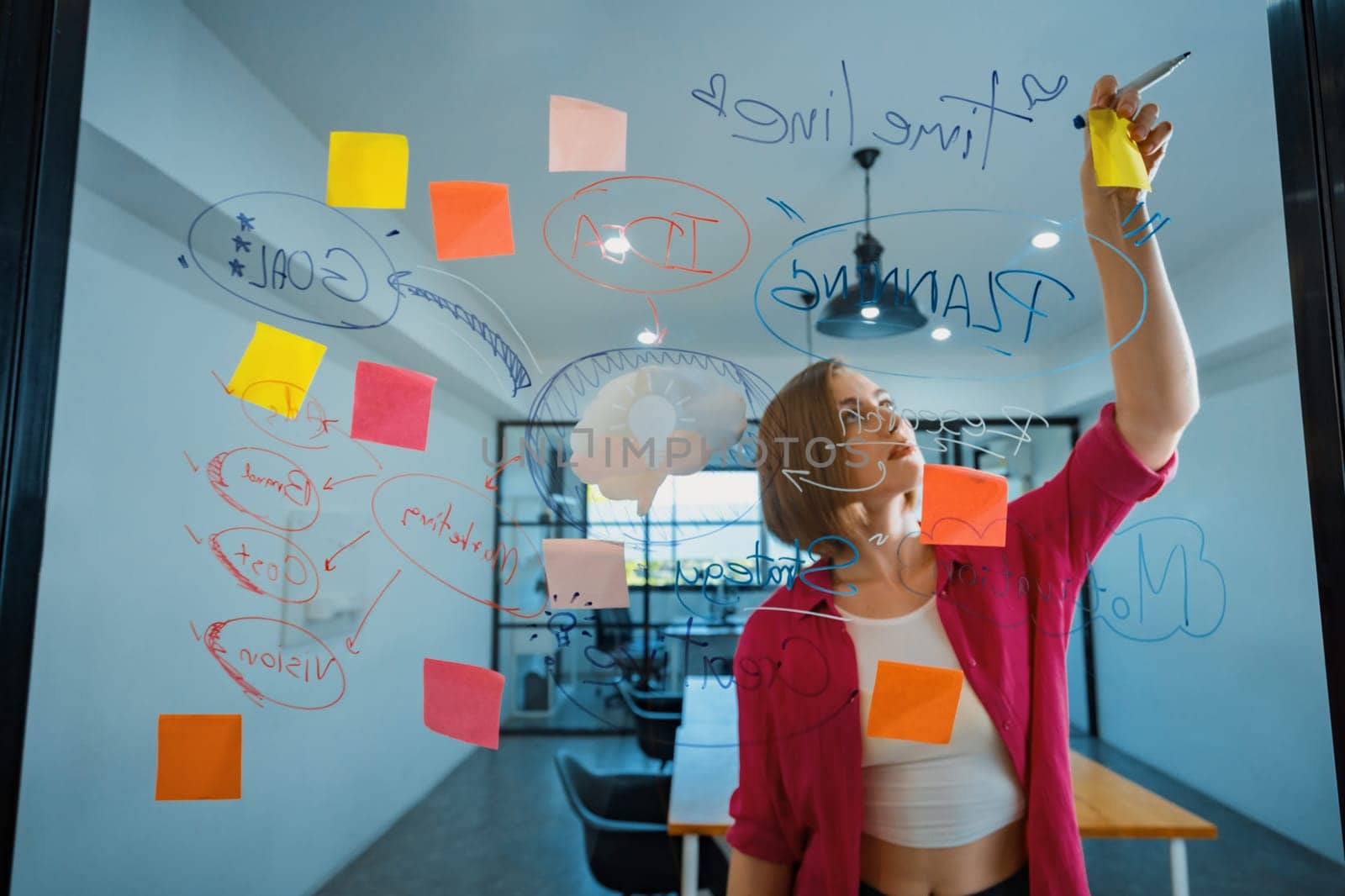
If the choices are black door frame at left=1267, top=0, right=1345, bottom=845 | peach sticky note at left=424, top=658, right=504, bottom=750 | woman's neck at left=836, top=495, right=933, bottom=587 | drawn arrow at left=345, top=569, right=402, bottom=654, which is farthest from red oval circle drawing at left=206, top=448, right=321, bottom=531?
black door frame at left=1267, top=0, right=1345, bottom=845

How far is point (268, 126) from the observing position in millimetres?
722

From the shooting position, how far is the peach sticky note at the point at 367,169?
0.71 m

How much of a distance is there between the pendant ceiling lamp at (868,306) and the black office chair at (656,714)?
44cm

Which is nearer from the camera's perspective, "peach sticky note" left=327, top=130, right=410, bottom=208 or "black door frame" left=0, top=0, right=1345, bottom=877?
"black door frame" left=0, top=0, right=1345, bottom=877

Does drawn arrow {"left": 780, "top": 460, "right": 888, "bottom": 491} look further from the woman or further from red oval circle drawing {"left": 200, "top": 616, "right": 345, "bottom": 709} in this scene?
red oval circle drawing {"left": 200, "top": 616, "right": 345, "bottom": 709}

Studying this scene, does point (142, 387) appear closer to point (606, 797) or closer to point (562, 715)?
point (562, 715)

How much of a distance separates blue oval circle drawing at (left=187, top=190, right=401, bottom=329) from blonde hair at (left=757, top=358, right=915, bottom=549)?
460 mm

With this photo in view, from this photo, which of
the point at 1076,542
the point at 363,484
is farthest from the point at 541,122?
the point at 1076,542

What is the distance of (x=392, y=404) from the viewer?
69 centimetres

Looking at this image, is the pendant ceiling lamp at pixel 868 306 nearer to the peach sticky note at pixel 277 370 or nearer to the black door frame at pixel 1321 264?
the black door frame at pixel 1321 264

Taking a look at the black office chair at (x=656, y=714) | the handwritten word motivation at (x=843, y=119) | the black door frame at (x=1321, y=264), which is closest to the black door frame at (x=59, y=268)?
the black door frame at (x=1321, y=264)

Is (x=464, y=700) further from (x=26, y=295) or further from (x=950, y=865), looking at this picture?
(x=26, y=295)

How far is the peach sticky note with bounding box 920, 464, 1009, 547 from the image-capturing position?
0.62 meters

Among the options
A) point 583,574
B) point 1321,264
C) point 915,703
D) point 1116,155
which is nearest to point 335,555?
point 583,574
